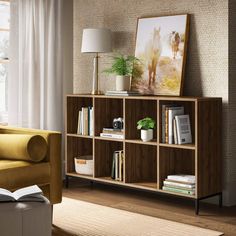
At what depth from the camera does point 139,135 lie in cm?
520

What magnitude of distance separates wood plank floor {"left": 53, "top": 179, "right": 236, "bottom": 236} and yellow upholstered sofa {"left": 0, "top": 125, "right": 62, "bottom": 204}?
1.04 feet

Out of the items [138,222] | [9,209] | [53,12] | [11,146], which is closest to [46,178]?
[11,146]

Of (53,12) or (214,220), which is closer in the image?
(214,220)

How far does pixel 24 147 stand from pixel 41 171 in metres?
0.22

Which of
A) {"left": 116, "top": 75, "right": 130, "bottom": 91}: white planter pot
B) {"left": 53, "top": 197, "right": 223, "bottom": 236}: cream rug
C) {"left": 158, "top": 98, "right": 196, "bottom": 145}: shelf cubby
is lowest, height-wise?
{"left": 53, "top": 197, "right": 223, "bottom": 236}: cream rug

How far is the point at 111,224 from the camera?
4242 mm

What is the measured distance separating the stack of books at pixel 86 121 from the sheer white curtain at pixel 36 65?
582 millimetres

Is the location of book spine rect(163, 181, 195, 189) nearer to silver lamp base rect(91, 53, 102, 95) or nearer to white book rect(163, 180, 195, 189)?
white book rect(163, 180, 195, 189)

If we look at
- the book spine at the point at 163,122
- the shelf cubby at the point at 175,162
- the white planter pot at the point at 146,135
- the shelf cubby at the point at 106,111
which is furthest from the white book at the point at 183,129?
the shelf cubby at the point at 106,111

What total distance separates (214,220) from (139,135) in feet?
3.82

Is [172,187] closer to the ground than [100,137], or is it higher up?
closer to the ground

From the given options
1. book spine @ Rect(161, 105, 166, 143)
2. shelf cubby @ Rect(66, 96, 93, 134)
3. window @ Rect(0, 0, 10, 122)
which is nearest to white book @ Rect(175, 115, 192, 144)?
book spine @ Rect(161, 105, 166, 143)

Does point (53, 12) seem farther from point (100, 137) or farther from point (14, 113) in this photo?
point (100, 137)

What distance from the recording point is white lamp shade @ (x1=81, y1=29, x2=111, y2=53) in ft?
17.5
